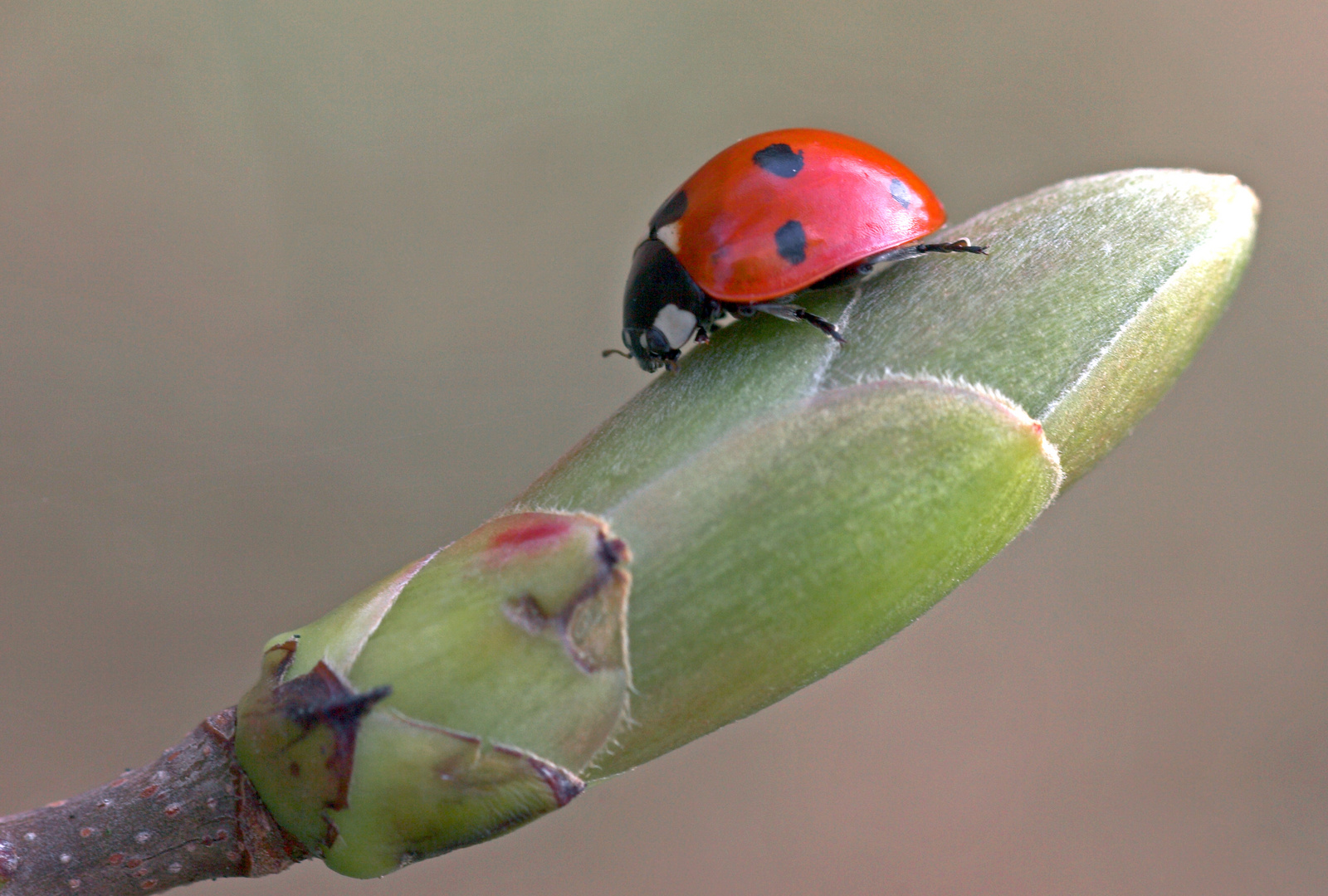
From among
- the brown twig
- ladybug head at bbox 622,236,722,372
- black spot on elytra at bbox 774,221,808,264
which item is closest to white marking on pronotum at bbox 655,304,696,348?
ladybug head at bbox 622,236,722,372

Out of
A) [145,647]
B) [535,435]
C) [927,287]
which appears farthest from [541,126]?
[927,287]

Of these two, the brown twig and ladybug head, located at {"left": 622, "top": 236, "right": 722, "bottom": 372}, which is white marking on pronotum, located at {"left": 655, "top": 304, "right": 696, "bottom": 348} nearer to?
ladybug head, located at {"left": 622, "top": 236, "right": 722, "bottom": 372}

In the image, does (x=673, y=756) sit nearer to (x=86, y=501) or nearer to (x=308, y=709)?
(x=86, y=501)

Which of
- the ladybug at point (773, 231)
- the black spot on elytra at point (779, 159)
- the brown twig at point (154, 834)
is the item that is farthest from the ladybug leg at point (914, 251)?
the brown twig at point (154, 834)

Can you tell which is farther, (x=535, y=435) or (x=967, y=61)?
(x=967, y=61)

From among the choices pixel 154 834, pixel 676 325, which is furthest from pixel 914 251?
pixel 154 834

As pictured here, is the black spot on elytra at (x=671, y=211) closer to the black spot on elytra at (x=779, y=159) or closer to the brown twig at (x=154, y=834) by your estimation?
the black spot on elytra at (x=779, y=159)
